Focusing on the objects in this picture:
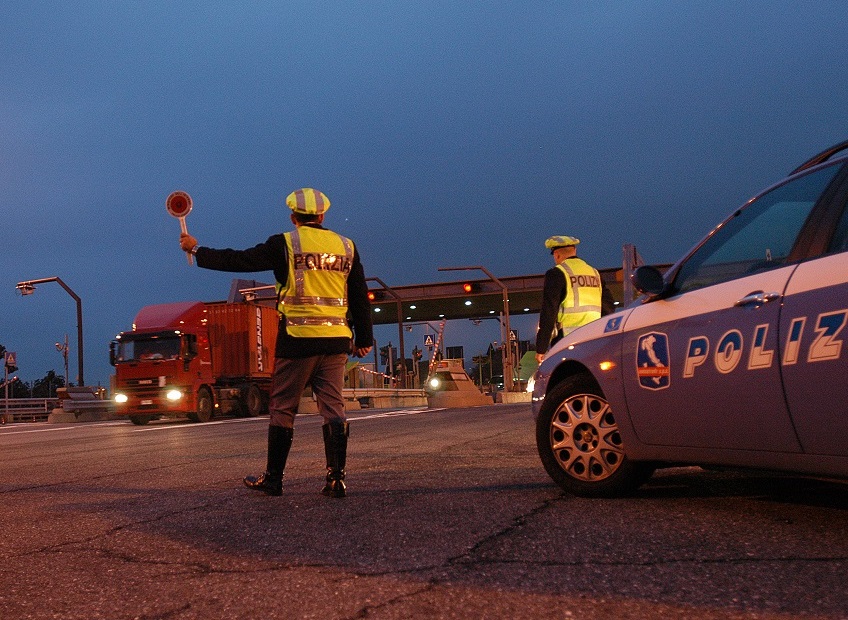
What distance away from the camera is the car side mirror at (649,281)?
4.64m

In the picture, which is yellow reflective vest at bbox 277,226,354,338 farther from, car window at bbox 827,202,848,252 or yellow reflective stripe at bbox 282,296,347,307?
car window at bbox 827,202,848,252

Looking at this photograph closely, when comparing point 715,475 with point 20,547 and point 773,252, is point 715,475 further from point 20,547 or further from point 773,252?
point 20,547

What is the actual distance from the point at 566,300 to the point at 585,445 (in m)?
2.40

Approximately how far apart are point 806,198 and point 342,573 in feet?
8.19

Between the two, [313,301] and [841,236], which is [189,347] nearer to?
[313,301]

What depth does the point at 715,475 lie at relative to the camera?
592 cm

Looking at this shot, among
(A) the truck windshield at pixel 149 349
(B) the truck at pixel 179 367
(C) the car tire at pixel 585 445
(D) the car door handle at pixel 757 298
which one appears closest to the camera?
(D) the car door handle at pixel 757 298

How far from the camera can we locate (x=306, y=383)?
18.6 ft

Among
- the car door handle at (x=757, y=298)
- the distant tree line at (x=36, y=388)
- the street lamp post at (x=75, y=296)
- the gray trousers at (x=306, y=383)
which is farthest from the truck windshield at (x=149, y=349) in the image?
the distant tree line at (x=36, y=388)

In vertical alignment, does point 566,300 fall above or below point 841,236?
above

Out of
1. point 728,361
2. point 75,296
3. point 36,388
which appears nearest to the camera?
point 728,361

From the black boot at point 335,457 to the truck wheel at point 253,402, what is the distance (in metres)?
20.6

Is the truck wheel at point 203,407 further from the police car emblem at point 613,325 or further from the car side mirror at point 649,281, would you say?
the car side mirror at point 649,281

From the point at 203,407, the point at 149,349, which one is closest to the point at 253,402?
the point at 203,407
